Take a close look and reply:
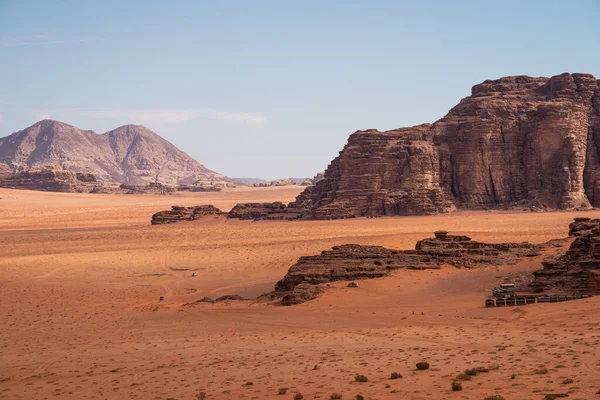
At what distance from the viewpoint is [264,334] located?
57.3 feet

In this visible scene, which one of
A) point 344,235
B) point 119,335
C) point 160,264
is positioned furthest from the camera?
point 344,235

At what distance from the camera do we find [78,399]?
12430 mm

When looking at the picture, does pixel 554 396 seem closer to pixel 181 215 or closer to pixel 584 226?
pixel 584 226

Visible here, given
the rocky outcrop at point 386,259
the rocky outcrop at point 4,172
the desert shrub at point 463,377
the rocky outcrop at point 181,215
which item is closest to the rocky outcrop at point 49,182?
the rocky outcrop at point 4,172

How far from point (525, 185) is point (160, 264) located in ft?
104

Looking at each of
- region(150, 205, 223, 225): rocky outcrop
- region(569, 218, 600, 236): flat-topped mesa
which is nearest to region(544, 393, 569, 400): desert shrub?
region(569, 218, 600, 236): flat-topped mesa

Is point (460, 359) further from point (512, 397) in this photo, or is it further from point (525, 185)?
point (525, 185)

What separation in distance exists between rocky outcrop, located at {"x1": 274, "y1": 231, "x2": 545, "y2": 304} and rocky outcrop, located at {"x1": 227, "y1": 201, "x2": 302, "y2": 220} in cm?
3322

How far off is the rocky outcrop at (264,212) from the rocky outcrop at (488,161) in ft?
16.2

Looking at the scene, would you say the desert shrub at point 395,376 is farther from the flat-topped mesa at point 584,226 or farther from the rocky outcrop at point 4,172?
the rocky outcrop at point 4,172

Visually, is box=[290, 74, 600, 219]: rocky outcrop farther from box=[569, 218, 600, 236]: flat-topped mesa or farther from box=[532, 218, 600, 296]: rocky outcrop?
box=[532, 218, 600, 296]: rocky outcrop

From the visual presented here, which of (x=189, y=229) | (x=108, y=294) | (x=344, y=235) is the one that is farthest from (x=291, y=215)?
(x=108, y=294)

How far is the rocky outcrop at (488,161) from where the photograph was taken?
5281 centimetres

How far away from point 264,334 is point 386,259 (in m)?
8.55
